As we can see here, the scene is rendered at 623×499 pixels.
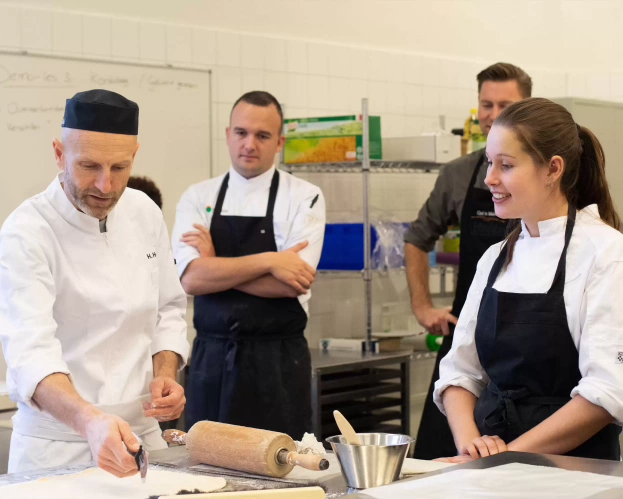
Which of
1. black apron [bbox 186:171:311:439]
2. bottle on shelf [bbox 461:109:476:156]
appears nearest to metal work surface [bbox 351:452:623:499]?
black apron [bbox 186:171:311:439]

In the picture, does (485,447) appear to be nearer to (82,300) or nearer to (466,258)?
(82,300)

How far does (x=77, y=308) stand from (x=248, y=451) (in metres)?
0.60

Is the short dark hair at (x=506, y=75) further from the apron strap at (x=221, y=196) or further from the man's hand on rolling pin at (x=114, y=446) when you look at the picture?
the man's hand on rolling pin at (x=114, y=446)

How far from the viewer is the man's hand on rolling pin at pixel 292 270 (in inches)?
125

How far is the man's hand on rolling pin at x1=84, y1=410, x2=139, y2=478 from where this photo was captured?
5.55 feet

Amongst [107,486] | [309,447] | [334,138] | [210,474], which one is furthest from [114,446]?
[334,138]

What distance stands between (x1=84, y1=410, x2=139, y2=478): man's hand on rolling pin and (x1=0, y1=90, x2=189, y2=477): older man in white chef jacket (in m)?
0.22

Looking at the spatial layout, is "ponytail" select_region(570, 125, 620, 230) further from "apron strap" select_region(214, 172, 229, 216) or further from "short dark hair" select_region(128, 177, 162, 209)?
"short dark hair" select_region(128, 177, 162, 209)

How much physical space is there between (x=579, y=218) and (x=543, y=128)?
215mm

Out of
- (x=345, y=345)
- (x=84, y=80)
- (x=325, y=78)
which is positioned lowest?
(x=345, y=345)

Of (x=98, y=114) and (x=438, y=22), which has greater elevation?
(x=438, y=22)

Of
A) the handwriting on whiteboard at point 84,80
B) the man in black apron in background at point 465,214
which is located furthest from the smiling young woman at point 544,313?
the handwriting on whiteboard at point 84,80

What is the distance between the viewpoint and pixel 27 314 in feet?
Answer: 6.49

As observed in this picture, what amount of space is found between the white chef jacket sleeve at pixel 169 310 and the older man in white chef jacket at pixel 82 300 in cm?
6
